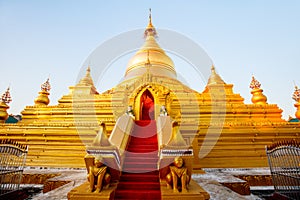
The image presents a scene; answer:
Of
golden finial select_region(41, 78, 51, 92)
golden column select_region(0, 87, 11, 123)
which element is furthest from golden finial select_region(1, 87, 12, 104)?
golden finial select_region(41, 78, 51, 92)

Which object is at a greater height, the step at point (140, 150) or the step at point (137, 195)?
the step at point (140, 150)

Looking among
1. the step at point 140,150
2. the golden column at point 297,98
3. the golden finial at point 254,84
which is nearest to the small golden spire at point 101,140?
the step at point 140,150

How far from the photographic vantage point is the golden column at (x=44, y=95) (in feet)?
44.2

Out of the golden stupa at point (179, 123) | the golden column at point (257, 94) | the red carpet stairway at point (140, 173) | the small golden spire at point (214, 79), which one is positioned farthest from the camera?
the small golden spire at point (214, 79)

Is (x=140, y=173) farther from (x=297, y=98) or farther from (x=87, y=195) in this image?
(x=297, y=98)

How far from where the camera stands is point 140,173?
405 centimetres

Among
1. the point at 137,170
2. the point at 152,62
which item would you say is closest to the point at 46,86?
the point at 152,62

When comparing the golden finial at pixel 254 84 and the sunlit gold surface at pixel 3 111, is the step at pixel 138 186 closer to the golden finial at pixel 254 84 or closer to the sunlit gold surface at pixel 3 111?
the sunlit gold surface at pixel 3 111

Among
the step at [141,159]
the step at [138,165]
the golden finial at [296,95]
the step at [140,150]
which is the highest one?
the golden finial at [296,95]

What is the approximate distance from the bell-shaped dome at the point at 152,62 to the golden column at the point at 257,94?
7348 millimetres

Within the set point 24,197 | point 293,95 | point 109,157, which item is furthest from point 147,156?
point 293,95

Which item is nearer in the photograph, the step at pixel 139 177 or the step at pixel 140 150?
the step at pixel 139 177

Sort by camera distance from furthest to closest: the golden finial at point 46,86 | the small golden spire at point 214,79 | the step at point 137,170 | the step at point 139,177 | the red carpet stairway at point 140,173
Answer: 1. the small golden spire at point 214,79
2. the golden finial at point 46,86
3. the step at point 137,170
4. the step at point 139,177
5. the red carpet stairway at point 140,173

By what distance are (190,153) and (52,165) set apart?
705 centimetres
